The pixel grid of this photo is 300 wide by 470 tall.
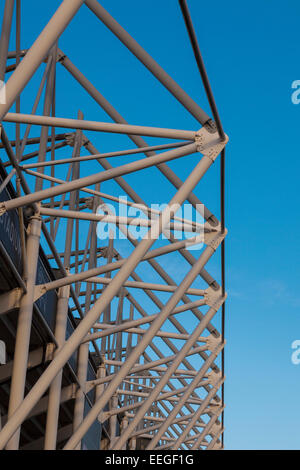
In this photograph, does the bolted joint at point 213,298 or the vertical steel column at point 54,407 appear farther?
the bolted joint at point 213,298

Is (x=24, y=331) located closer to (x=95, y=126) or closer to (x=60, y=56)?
(x=95, y=126)

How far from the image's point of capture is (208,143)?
15.4m

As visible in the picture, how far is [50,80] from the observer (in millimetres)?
18953

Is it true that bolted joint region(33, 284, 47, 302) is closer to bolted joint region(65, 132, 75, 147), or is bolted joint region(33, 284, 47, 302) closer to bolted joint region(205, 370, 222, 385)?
bolted joint region(65, 132, 75, 147)

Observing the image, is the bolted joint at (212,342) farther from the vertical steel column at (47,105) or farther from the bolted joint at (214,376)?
the vertical steel column at (47,105)

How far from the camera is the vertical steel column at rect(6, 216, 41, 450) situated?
14992 mm

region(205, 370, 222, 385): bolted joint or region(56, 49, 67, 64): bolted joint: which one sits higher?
region(56, 49, 67, 64): bolted joint

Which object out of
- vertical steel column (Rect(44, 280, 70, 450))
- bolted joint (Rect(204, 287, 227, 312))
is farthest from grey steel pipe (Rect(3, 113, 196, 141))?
bolted joint (Rect(204, 287, 227, 312))

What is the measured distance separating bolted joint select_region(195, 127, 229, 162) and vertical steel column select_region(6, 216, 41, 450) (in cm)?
403

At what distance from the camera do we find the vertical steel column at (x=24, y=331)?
1499 cm

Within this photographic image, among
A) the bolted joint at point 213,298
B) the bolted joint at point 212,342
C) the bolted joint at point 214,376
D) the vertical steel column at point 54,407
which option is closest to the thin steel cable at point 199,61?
the vertical steel column at point 54,407

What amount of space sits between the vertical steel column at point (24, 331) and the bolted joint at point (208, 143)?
13.2 feet

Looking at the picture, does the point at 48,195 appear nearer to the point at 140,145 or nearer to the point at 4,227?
the point at 4,227

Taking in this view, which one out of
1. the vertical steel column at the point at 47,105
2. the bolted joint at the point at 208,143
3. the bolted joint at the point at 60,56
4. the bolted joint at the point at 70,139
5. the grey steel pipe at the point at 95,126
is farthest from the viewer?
the bolted joint at the point at 70,139
